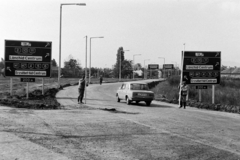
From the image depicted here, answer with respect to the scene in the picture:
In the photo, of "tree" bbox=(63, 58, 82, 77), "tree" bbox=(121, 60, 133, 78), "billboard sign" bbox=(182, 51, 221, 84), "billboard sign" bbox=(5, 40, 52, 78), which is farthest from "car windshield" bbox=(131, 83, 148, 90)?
"tree" bbox=(121, 60, 133, 78)

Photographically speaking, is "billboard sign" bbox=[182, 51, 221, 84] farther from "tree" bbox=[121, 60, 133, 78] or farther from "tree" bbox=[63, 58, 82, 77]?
"tree" bbox=[121, 60, 133, 78]

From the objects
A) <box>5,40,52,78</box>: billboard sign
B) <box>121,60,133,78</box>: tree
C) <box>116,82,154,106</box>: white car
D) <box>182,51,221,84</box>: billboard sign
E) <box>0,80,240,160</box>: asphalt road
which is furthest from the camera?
<box>121,60,133,78</box>: tree

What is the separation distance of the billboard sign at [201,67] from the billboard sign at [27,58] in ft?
35.7

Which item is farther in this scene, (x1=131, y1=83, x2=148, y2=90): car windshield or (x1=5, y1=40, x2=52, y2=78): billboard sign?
(x1=5, y1=40, x2=52, y2=78): billboard sign

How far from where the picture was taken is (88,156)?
23.9 feet

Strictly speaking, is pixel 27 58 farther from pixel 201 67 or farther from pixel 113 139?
pixel 113 139

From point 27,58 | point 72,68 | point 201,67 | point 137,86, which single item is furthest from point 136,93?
point 72,68

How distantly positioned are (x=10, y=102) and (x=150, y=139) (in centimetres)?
1241

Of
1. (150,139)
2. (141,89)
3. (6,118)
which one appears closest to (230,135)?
(150,139)

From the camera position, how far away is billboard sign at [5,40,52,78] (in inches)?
968

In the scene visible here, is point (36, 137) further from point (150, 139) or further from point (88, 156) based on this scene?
point (150, 139)

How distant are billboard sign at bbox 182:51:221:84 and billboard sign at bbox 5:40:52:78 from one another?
428 inches

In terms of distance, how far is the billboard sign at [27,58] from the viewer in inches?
968

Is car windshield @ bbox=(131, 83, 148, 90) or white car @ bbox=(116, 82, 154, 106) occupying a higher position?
car windshield @ bbox=(131, 83, 148, 90)
